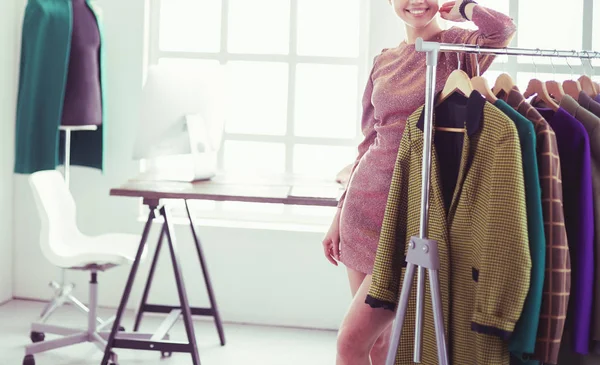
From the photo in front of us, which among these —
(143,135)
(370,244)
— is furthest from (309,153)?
(370,244)

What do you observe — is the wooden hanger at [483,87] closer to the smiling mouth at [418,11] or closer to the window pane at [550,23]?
the smiling mouth at [418,11]

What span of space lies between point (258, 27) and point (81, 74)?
1.02 meters

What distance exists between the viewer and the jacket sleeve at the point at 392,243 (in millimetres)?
1938

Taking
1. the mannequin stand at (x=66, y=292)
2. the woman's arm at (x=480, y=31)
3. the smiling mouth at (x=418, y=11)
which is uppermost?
the smiling mouth at (x=418, y=11)

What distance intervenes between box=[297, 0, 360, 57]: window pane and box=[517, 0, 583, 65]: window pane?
898 mm

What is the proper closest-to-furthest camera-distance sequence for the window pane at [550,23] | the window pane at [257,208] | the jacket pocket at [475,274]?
the jacket pocket at [475,274] < the window pane at [550,23] < the window pane at [257,208]

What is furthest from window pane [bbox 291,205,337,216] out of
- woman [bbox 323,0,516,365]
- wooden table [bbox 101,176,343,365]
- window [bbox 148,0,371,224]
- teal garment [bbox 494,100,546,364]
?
teal garment [bbox 494,100,546,364]

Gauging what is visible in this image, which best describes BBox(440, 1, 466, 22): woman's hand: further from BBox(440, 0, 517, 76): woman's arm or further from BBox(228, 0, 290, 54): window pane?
BBox(228, 0, 290, 54): window pane

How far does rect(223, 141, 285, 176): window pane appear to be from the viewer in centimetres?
439

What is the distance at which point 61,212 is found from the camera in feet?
12.3

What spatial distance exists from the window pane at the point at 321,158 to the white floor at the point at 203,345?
35.5 inches

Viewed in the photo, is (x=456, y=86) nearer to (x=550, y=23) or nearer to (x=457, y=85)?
(x=457, y=85)

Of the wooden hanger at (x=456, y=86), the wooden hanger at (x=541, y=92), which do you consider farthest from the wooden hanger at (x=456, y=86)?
the wooden hanger at (x=541, y=92)

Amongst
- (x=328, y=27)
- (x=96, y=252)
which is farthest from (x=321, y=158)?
(x=96, y=252)
